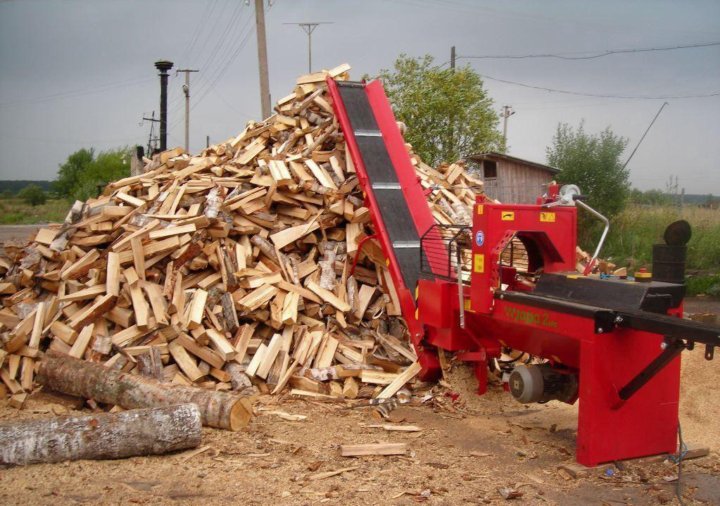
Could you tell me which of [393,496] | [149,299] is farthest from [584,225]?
[393,496]

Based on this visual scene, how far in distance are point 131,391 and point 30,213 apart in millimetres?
50410

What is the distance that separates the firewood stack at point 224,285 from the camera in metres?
8.31

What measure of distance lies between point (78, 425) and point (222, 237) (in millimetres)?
3748

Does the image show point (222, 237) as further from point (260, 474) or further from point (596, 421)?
point (596, 421)

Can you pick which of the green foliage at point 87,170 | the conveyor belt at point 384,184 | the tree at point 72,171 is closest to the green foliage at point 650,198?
the conveyor belt at point 384,184

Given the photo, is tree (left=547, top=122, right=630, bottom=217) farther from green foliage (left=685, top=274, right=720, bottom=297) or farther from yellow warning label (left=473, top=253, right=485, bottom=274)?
yellow warning label (left=473, top=253, right=485, bottom=274)

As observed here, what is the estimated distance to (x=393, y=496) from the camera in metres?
5.32

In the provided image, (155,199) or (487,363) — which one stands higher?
(155,199)

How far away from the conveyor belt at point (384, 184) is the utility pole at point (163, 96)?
20.1 metres

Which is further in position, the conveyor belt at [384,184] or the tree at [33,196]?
the tree at [33,196]

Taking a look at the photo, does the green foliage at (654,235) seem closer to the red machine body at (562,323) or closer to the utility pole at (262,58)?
the utility pole at (262,58)

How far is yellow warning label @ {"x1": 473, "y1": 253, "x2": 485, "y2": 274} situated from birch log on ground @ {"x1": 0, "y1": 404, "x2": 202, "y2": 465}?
2.74 meters

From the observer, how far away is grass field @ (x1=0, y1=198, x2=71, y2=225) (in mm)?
46406

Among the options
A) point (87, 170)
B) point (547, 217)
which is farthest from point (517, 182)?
point (87, 170)
